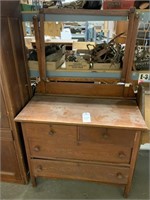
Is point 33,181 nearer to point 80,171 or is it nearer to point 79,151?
point 80,171

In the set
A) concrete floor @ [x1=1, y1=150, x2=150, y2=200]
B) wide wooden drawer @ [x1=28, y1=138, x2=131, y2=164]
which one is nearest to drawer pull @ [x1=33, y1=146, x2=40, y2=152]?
wide wooden drawer @ [x1=28, y1=138, x2=131, y2=164]

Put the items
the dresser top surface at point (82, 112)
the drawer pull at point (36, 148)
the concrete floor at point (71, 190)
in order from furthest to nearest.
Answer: the concrete floor at point (71, 190), the drawer pull at point (36, 148), the dresser top surface at point (82, 112)

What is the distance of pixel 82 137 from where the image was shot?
4.01 ft

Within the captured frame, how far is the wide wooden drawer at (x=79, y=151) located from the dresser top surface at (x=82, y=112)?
0.65 feet

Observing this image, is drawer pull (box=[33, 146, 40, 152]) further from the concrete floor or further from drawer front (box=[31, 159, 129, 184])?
the concrete floor

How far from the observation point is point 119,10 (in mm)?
1135

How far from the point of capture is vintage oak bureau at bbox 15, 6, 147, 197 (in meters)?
1.17

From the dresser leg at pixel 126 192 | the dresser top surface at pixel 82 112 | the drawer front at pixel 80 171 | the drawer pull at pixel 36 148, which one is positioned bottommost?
the dresser leg at pixel 126 192

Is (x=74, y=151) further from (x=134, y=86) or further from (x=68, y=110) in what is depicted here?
(x=134, y=86)

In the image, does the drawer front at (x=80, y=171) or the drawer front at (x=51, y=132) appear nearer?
the drawer front at (x=51, y=132)

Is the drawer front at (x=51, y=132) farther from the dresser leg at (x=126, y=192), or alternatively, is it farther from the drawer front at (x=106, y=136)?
the dresser leg at (x=126, y=192)

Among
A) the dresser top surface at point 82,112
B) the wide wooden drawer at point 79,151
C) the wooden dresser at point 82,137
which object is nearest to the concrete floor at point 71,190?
the wooden dresser at point 82,137

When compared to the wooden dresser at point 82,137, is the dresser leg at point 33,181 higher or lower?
lower

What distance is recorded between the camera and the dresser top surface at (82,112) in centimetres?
115
